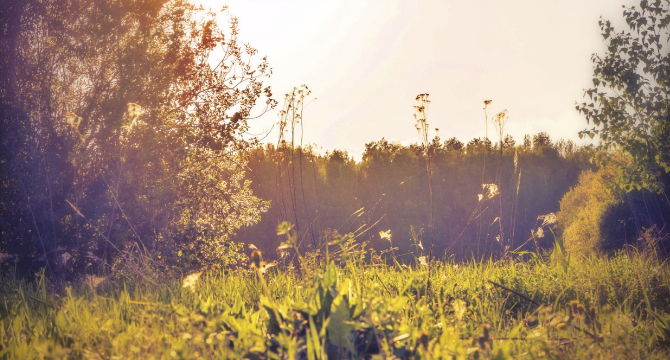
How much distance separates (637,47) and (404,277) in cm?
697

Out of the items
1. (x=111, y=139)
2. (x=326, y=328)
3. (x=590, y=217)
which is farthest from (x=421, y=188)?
(x=326, y=328)

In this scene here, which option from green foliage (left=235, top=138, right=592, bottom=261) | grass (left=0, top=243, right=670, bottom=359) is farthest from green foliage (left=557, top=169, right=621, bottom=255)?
grass (left=0, top=243, right=670, bottom=359)

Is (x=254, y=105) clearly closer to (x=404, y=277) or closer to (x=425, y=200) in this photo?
(x=404, y=277)

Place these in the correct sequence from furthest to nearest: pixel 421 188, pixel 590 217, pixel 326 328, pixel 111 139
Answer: pixel 421 188 → pixel 590 217 → pixel 111 139 → pixel 326 328

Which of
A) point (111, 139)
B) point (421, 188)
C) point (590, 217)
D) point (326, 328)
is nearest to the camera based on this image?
point (326, 328)

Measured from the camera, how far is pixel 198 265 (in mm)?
8258

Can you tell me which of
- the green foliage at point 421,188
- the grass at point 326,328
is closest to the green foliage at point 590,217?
the green foliage at point 421,188

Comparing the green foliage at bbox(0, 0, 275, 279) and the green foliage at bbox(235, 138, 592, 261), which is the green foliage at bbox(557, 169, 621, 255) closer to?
the green foliage at bbox(235, 138, 592, 261)

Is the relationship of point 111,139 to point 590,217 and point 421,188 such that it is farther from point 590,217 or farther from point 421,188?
point 421,188

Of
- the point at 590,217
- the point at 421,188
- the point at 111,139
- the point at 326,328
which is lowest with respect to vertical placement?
the point at 590,217

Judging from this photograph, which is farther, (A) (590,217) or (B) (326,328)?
(A) (590,217)

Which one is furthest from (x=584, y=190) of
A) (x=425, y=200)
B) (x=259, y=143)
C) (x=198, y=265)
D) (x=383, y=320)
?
(x=383, y=320)

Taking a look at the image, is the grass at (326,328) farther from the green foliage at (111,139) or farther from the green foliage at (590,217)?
the green foliage at (590,217)

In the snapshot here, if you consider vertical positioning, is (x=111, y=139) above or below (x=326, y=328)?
above
